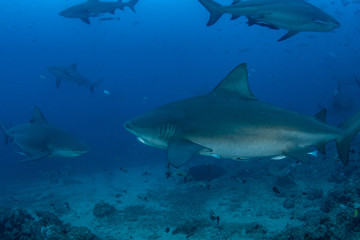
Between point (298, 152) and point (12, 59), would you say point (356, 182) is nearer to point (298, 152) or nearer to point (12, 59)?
point (298, 152)

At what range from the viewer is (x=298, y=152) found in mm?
4043

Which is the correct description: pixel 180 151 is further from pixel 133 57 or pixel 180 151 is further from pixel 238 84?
pixel 133 57

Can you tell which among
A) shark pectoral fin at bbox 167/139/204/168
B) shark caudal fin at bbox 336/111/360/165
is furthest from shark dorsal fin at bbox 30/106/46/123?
shark caudal fin at bbox 336/111/360/165

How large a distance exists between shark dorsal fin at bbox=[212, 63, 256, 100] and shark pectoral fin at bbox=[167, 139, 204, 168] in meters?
1.29

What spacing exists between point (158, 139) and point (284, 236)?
8.25 ft

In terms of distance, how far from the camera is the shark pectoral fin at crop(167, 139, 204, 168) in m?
3.45

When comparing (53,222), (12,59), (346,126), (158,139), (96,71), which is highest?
(346,126)

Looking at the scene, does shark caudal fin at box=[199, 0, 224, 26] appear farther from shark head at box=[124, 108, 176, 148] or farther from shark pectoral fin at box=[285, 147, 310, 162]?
shark pectoral fin at box=[285, 147, 310, 162]

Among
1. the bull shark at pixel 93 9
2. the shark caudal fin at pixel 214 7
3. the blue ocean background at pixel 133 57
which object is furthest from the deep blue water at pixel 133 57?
the shark caudal fin at pixel 214 7

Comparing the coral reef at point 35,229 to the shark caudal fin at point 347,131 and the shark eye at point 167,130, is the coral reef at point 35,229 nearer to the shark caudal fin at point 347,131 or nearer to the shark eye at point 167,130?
the shark eye at point 167,130

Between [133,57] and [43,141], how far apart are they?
17027cm

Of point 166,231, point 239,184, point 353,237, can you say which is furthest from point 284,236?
point 239,184

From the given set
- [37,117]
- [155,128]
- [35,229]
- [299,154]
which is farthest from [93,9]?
[299,154]

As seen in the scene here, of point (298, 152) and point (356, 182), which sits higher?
point (298, 152)
